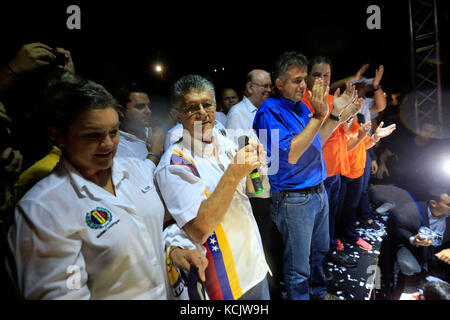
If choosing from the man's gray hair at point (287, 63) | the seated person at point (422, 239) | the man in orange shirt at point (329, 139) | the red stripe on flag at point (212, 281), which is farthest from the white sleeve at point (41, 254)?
the seated person at point (422, 239)

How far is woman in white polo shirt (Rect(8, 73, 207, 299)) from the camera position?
0.86m

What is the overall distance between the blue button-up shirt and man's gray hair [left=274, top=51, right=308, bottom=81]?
0.69ft

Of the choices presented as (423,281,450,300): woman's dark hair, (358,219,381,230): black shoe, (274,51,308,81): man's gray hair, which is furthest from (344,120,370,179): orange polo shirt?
(358,219,381,230): black shoe

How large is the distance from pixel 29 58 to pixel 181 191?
110 centimetres

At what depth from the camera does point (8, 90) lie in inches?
46.3

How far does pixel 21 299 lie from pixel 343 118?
2483mm

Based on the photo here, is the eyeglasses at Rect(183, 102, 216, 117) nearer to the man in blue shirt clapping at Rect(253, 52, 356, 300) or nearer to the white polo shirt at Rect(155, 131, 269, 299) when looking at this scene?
the white polo shirt at Rect(155, 131, 269, 299)

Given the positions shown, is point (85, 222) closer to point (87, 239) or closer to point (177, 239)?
point (87, 239)

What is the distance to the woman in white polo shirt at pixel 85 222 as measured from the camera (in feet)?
2.83

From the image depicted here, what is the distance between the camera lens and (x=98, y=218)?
100 cm

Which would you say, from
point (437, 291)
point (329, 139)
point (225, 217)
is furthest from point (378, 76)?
point (225, 217)

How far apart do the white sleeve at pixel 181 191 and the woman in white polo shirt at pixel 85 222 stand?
108 millimetres
